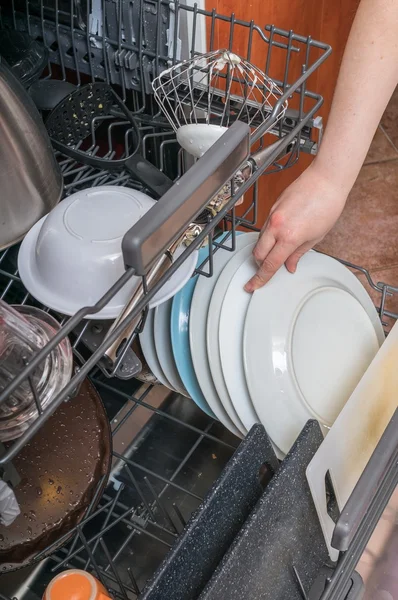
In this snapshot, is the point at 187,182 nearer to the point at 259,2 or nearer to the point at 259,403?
the point at 259,403

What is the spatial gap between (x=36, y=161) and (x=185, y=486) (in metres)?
0.42

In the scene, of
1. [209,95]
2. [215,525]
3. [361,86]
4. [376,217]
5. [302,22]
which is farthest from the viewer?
[376,217]

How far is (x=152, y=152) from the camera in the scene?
0.86 m

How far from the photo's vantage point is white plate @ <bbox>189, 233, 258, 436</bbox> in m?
0.69

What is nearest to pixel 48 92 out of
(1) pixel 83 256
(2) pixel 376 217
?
(1) pixel 83 256

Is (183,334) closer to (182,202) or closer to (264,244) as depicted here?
(264,244)

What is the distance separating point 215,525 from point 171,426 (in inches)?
12.8

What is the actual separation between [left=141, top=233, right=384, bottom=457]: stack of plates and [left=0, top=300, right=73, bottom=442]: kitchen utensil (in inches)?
7.0

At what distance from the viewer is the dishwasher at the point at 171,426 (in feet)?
1.48

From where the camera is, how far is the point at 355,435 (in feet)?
1.89

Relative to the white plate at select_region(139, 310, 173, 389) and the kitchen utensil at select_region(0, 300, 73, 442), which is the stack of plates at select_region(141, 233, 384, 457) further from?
the kitchen utensil at select_region(0, 300, 73, 442)

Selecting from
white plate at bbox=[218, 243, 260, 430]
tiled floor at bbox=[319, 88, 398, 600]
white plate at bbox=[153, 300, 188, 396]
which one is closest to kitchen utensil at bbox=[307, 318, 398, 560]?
white plate at bbox=[218, 243, 260, 430]

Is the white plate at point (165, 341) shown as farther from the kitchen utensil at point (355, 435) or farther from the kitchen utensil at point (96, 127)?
the kitchen utensil at point (355, 435)

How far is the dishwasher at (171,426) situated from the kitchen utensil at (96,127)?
31 millimetres
